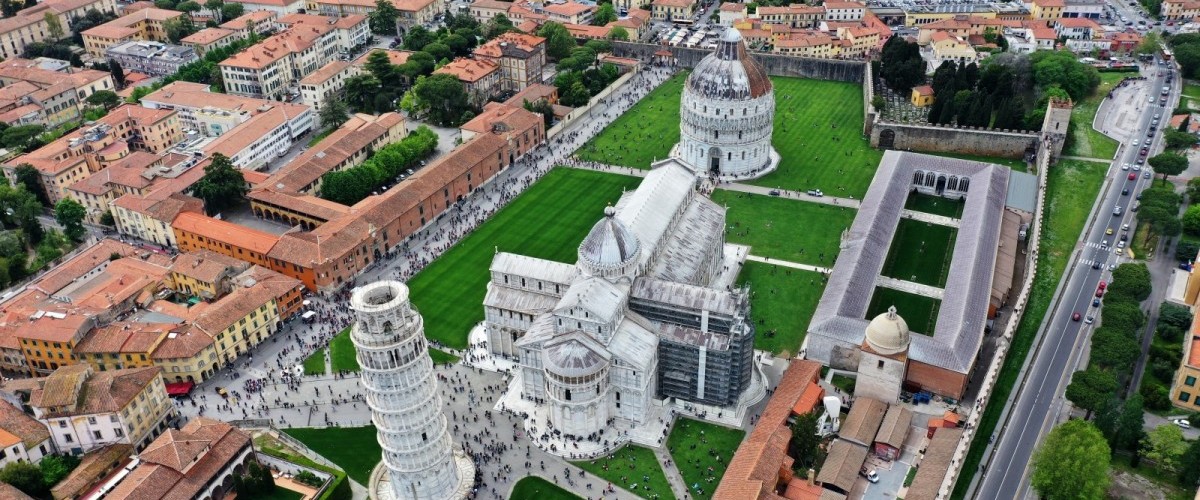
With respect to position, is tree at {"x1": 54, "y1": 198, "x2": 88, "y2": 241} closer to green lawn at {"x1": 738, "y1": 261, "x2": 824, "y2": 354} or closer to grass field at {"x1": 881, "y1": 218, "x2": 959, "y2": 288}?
green lawn at {"x1": 738, "y1": 261, "x2": 824, "y2": 354}

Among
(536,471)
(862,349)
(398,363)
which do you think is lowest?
(536,471)

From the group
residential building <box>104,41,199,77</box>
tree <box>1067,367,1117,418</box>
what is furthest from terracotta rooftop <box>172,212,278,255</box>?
tree <box>1067,367,1117,418</box>

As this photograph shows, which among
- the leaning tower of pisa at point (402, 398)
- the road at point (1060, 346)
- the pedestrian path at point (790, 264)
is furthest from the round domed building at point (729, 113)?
the leaning tower of pisa at point (402, 398)

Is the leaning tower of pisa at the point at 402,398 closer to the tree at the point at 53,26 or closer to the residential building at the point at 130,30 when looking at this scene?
the residential building at the point at 130,30

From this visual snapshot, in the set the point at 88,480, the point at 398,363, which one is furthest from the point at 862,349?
the point at 88,480

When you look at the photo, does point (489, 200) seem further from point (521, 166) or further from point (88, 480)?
point (88, 480)

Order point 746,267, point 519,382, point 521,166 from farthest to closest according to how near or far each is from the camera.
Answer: point 521,166
point 746,267
point 519,382

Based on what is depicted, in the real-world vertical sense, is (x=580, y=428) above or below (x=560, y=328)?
below

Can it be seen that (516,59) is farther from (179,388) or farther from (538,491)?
(538,491)
